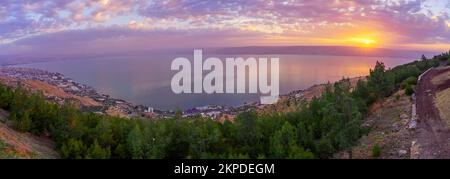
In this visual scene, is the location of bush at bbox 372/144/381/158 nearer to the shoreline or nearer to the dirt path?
the dirt path

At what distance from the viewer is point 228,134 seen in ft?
65.5

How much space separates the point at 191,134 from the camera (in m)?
17.6

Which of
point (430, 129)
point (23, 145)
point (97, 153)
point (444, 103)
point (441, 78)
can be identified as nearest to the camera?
point (23, 145)

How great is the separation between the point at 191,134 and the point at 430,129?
37.2ft

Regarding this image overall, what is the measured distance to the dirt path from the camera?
53.2ft

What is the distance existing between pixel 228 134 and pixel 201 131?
285 cm

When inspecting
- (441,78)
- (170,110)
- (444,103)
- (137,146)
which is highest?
(441,78)

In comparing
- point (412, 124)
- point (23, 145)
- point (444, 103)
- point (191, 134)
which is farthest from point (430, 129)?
point (23, 145)

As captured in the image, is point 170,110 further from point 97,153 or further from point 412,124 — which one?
point 97,153

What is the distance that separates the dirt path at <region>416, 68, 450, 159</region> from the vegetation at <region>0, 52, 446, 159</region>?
8.84 ft

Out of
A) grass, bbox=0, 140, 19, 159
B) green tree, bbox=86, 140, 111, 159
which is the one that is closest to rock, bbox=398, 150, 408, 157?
green tree, bbox=86, 140, 111, 159

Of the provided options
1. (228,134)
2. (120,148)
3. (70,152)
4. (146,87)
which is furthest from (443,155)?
(146,87)
